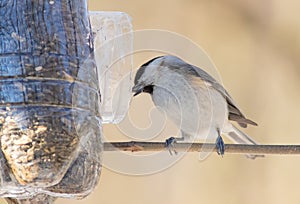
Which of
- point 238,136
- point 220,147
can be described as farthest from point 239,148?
point 238,136

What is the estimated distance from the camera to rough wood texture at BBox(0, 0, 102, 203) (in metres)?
1.03

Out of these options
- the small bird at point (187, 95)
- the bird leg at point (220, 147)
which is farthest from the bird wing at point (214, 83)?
the bird leg at point (220, 147)

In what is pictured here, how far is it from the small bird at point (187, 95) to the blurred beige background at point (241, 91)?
2.19 ft

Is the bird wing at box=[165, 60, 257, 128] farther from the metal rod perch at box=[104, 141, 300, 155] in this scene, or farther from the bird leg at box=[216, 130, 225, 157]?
the metal rod perch at box=[104, 141, 300, 155]

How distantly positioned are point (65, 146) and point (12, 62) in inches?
5.3

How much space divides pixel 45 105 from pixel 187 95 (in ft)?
2.03

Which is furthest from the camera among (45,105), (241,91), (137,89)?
(241,91)

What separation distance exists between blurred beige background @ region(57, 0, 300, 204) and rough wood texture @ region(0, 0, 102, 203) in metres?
1.21

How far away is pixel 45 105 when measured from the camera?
3.45 feet

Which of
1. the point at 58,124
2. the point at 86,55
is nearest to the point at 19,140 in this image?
the point at 58,124

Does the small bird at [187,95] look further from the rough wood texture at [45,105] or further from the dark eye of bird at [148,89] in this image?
the rough wood texture at [45,105]

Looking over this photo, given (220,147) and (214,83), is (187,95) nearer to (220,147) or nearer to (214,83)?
(214,83)

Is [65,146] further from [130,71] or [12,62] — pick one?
[130,71]

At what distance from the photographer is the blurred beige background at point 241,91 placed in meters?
2.33
